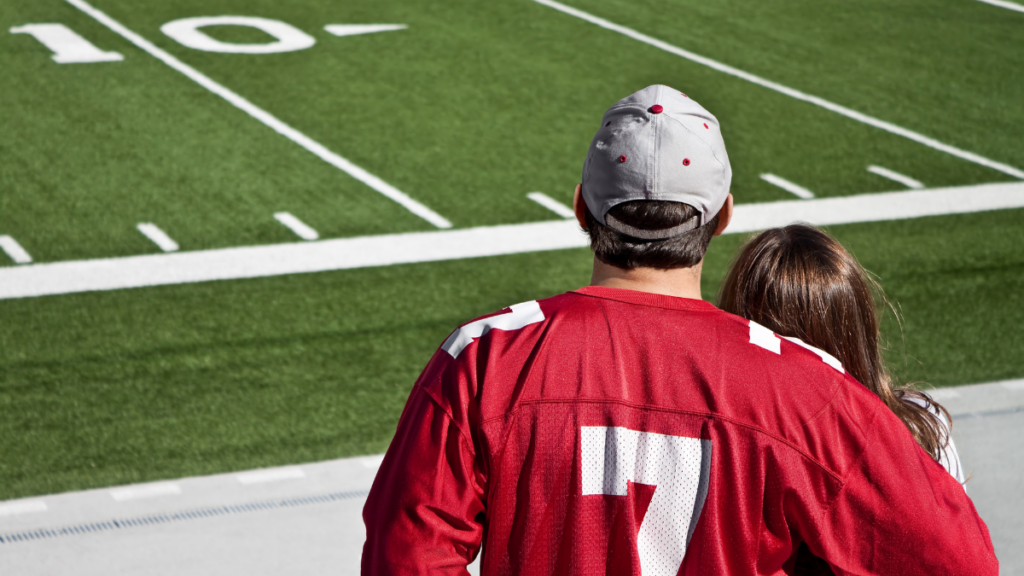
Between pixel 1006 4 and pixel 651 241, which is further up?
pixel 651 241

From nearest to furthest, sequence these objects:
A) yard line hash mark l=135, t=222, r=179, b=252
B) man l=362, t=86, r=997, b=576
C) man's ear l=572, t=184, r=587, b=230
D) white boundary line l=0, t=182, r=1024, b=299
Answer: man l=362, t=86, r=997, b=576 → man's ear l=572, t=184, r=587, b=230 → white boundary line l=0, t=182, r=1024, b=299 → yard line hash mark l=135, t=222, r=179, b=252

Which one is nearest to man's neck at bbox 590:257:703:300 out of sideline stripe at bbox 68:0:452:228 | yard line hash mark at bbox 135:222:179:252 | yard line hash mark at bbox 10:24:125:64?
yard line hash mark at bbox 135:222:179:252

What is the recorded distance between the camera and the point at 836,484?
5.72 feet

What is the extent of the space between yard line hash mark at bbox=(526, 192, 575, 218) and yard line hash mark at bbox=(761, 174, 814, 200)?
1.69 metres

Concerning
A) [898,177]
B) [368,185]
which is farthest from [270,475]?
[898,177]

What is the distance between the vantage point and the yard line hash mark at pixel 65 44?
11.7 meters

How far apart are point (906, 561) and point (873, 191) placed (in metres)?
7.55

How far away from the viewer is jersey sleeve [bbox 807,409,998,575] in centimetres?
174

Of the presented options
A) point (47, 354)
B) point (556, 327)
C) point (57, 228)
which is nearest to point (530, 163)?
point (57, 228)

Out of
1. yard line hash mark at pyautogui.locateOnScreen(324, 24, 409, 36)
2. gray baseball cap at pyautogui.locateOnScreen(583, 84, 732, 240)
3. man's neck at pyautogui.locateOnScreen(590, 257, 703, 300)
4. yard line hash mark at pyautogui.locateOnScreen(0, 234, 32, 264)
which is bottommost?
yard line hash mark at pyautogui.locateOnScreen(0, 234, 32, 264)

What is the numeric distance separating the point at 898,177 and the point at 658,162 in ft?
26.4

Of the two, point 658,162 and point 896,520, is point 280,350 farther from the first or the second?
point 896,520

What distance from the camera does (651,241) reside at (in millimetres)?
1839

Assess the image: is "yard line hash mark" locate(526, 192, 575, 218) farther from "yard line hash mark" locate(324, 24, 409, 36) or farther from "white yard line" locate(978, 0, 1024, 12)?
"white yard line" locate(978, 0, 1024, 12)
